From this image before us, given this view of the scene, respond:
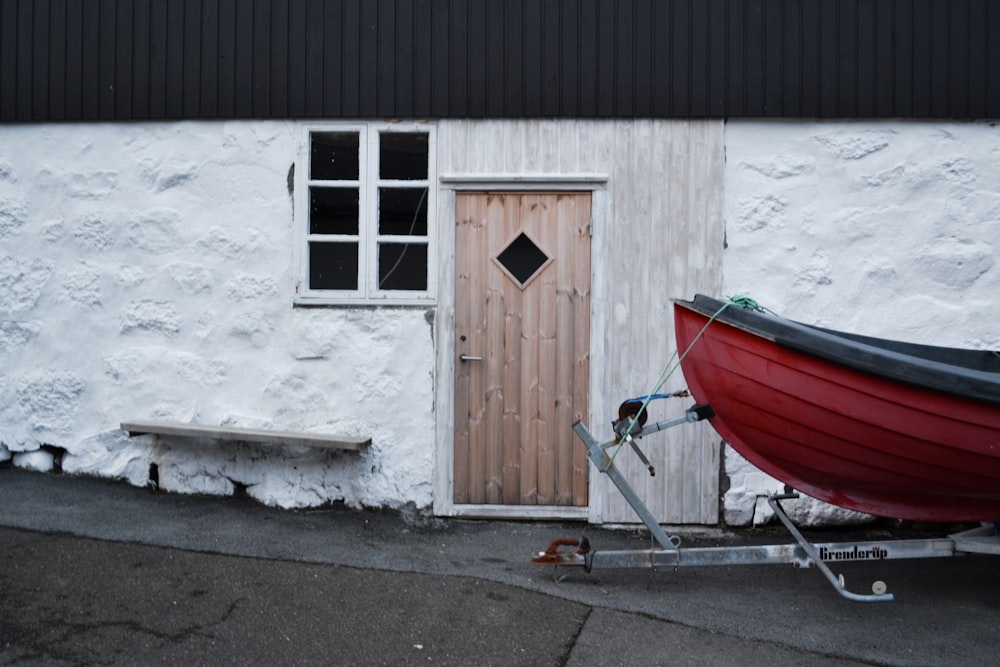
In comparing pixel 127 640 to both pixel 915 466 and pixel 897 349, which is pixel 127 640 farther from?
pixel 897 349

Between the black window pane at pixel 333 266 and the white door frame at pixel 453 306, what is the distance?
669 millimetres

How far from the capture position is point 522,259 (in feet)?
18.2

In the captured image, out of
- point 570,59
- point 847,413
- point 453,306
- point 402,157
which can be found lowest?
point 847,413

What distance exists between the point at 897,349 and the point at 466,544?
296cm

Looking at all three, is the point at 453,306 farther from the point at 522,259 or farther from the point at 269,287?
the point at 269,287

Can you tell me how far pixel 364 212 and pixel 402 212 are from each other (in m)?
0.27

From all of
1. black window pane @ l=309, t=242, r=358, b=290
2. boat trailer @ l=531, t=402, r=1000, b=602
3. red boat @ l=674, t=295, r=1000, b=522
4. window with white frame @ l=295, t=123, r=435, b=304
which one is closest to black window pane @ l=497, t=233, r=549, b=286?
window with white frame @ l=295, t=123, r=435, b=304

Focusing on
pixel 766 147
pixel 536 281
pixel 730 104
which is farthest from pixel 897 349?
pixel 536 281

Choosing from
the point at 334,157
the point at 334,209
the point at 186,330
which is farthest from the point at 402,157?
the point at 186,330

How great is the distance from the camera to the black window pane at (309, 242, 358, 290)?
5.73 m

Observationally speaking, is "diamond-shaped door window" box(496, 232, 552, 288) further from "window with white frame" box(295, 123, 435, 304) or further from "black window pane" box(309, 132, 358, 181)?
"black window pane" box(309, 132, 358, 181)

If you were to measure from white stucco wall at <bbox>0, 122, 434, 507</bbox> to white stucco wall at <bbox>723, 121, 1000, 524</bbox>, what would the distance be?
2318mm

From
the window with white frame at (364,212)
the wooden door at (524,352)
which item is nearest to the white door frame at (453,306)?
the wooden door at (524,352)

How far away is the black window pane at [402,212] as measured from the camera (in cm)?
569
